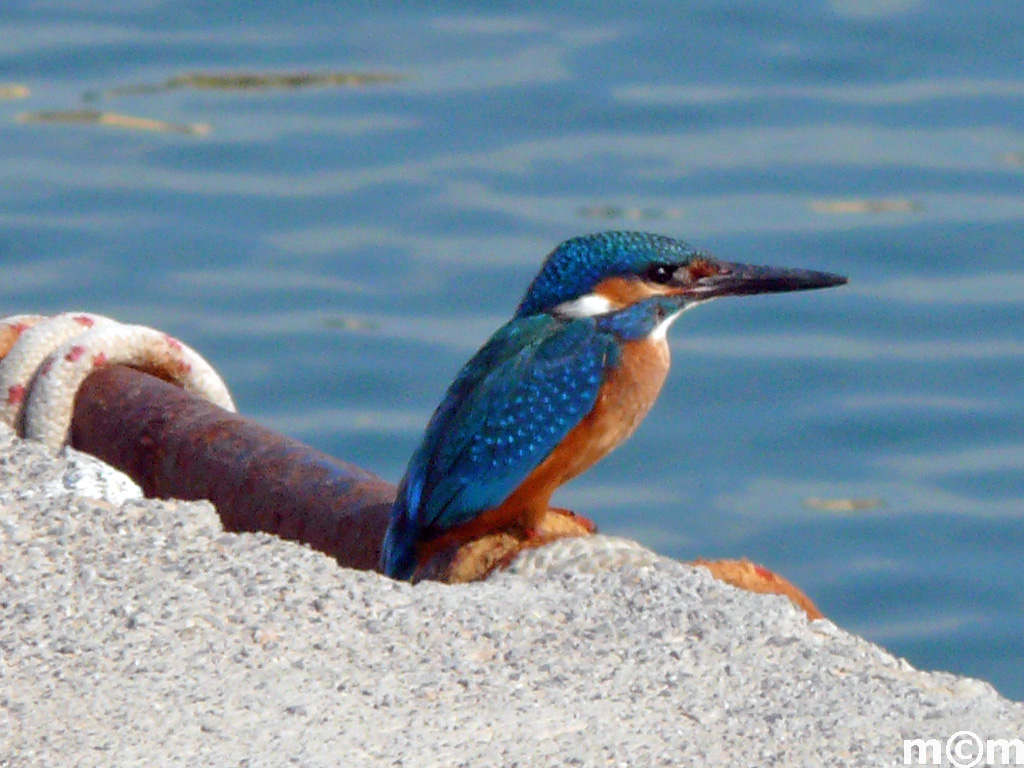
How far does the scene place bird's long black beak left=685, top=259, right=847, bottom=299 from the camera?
421 centimetres

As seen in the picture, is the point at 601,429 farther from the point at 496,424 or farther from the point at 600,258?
the point at 600,258

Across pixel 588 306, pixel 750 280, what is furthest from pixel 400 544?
pixel 750 280

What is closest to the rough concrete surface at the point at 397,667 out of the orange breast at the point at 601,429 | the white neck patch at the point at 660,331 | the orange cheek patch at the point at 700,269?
the orange breast at the point at 601,429

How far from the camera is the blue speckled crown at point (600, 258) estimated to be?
4145mm

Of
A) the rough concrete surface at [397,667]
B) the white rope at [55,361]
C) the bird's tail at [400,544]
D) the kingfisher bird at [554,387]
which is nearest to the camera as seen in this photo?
the rough concrete surface at [397,667]

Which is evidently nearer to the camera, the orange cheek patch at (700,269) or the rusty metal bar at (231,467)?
the rusty metal bar at (231,467)

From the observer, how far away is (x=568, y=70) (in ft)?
33.1

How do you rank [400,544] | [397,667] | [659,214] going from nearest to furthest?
[397,667], [400,544], [659,214]

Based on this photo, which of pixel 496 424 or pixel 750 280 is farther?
pixel 750 280

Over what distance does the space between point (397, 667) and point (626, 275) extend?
4.75ft

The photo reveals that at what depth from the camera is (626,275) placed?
4160 millimetres

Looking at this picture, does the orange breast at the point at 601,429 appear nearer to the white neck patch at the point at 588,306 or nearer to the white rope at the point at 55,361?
the white neck patch at the point at 588,306

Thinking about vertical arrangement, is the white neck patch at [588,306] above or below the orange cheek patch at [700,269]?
below

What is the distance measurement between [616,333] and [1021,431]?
3.98 meters
